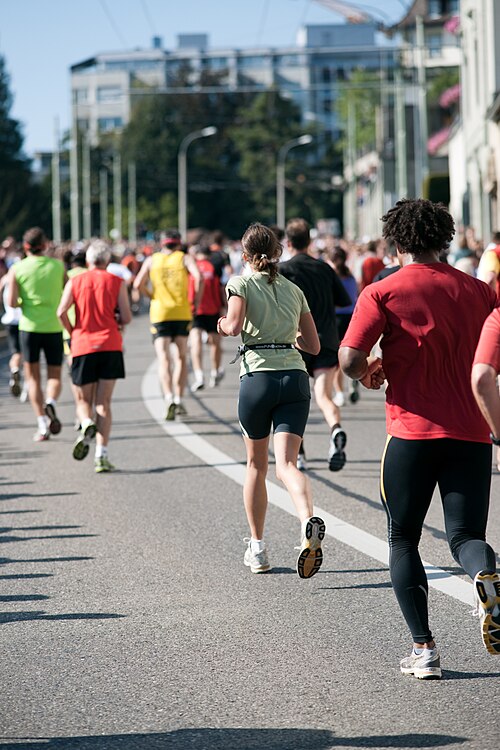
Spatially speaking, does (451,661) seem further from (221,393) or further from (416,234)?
(221,393)

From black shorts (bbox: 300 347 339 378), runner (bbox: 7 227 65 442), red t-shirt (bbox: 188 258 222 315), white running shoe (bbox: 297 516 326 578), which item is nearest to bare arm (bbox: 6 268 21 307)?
runner (bbox: 7 227 65 442)

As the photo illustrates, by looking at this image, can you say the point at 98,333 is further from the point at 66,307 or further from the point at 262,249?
the point at 262,249

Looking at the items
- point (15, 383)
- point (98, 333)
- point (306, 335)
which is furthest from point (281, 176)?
point (306, 335)

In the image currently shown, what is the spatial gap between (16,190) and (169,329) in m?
88.6

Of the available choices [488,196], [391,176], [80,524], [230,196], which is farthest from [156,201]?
[80,524]

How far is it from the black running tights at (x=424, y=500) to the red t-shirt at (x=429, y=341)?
0.06 meters

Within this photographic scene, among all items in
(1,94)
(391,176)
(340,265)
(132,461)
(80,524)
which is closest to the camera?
(80,524)

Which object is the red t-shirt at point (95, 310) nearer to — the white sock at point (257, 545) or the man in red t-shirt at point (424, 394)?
the white sock at point (257, 545)

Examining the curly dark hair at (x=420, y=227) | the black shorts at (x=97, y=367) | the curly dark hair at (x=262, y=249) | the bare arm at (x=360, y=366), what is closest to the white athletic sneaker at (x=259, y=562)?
the curly dark hair at (x=262, y=249)

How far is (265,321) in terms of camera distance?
7.16 meters

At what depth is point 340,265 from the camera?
49.4ft

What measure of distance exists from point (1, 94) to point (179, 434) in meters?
108

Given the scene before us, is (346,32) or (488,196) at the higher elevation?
(346,32)

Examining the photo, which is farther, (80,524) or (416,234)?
(80,524)
